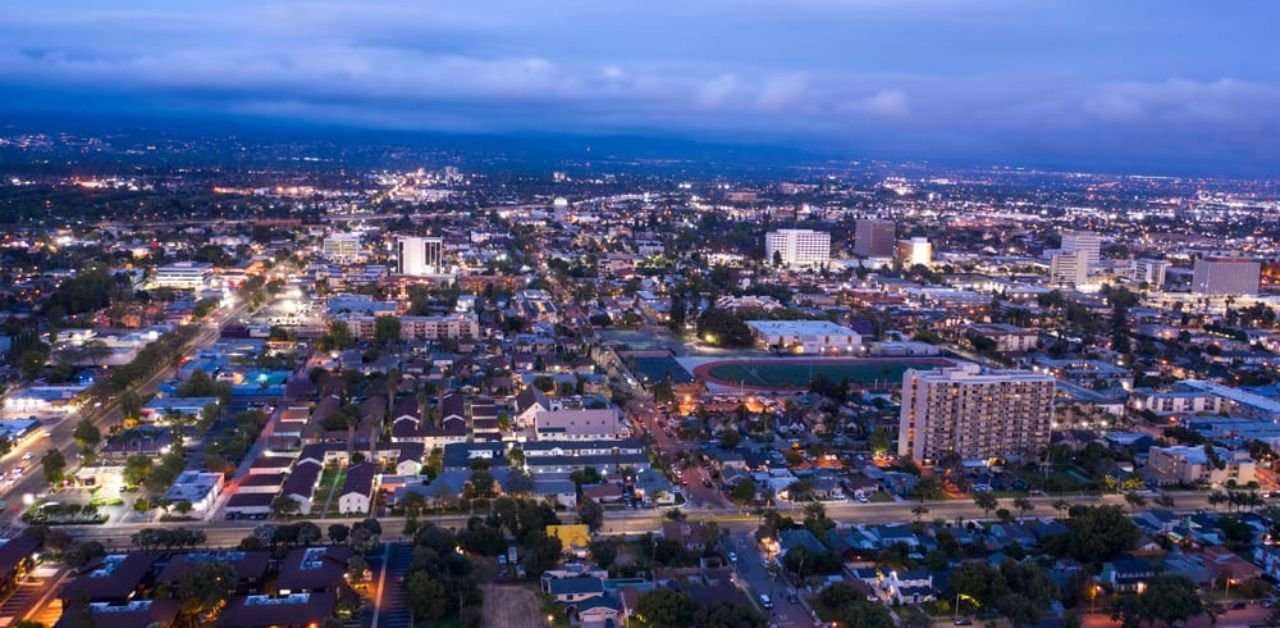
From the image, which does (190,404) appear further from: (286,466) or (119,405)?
(286,466)

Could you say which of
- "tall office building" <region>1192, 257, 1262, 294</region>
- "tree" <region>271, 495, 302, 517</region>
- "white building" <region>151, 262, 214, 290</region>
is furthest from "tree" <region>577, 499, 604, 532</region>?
"tall office building" <region>1192, 257, 1262, 294</region>

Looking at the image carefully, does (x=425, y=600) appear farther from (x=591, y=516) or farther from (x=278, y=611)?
(x=591, y=516)

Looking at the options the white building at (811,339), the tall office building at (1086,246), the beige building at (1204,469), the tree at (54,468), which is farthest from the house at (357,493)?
the tall office building at (1086,246)

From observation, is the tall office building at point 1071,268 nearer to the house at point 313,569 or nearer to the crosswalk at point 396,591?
the crosswalk at point 396,591

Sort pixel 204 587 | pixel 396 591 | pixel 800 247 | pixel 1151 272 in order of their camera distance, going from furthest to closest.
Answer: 1. pixel 800 247
2. pixel 1151 272
3. pixel 396 591
4. pixel 204 587

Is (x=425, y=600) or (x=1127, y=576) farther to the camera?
(x=1127, y=576)

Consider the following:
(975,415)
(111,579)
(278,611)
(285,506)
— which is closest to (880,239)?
(975,415)

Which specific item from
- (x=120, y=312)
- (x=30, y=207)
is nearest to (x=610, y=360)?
(x=120, y=312)
